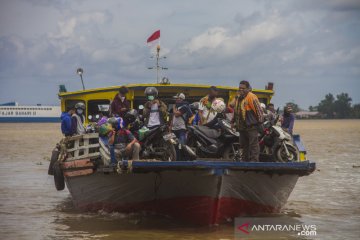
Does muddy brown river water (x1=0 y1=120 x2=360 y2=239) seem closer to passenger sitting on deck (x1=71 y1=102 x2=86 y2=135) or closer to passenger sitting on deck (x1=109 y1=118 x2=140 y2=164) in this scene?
passenger sitting on deck (x1=109 y1=118 x2=140 y2=164)

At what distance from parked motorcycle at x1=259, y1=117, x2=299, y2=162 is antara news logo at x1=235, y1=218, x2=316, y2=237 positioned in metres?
1.12

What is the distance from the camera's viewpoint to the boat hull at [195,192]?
11.0m

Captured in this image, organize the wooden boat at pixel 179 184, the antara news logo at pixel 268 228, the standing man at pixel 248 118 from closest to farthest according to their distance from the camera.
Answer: the wooden boat at pixel 179 184, the standing man at pixel 248 118, the antara news logo at pixel 268 228

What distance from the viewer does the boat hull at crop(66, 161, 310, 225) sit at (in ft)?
36.0

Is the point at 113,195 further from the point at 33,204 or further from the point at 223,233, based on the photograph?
the point at 33,204

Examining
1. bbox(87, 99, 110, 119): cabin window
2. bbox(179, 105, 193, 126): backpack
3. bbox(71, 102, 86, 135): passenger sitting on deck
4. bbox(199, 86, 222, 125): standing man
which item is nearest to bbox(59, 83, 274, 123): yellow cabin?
bbox(87, 99, 110, 119): cabin window

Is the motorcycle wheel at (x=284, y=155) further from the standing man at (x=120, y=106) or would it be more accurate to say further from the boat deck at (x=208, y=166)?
the standing man at (x=120, y=106)

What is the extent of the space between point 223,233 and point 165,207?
111cm

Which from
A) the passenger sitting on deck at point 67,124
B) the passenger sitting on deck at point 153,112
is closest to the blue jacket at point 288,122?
the passenger sitting on deck at point 153,112

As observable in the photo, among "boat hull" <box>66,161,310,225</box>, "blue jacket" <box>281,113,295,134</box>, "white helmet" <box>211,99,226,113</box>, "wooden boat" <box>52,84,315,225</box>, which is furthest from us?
"blue jacket" <box>281,113,295,134</box>

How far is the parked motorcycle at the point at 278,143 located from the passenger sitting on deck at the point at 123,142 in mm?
2244

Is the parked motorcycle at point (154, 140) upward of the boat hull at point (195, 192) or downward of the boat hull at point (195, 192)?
upward

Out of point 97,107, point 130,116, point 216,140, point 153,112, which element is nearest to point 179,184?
point 216,140

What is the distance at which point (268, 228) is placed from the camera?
467 inches
